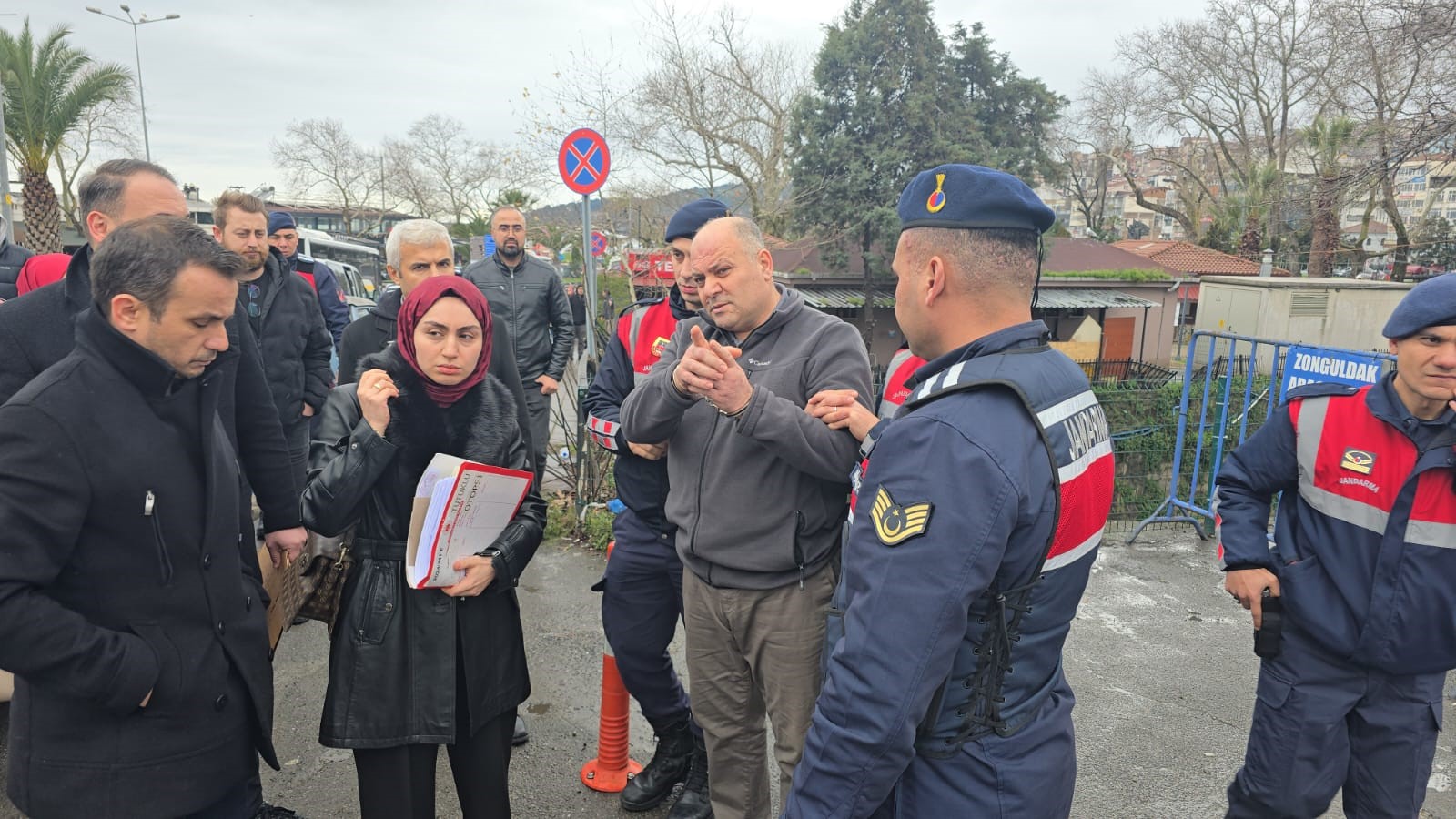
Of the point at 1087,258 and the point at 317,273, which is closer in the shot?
the point at 317,273

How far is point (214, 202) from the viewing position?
4828 mm

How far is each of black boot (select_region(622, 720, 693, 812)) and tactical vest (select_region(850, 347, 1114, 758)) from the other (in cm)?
186

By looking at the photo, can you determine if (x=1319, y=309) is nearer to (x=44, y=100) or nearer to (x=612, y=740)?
(x=612, y=740)

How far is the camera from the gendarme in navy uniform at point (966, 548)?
148 cm

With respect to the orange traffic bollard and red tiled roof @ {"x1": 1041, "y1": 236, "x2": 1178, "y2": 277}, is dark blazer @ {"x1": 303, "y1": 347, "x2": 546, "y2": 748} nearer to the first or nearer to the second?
the orange traffic bollard

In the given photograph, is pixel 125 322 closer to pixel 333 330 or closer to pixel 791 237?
pixel 333 330

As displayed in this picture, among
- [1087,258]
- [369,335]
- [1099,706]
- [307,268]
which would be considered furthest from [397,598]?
[1087,258]

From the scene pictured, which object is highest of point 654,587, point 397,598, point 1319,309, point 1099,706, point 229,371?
point 229,371

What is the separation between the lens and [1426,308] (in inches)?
93.2

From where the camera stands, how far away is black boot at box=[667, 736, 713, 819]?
3123 millimetres

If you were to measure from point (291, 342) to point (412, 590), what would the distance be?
3339 millimetres

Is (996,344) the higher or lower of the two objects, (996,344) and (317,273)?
the lower

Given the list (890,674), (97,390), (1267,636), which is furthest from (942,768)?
(97,390)

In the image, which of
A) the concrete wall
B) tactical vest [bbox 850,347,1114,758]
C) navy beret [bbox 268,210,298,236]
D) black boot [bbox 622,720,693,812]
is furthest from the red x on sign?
the concrete wall
